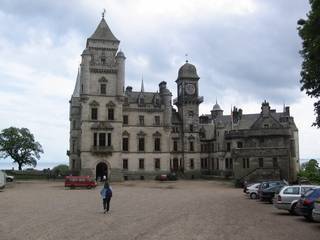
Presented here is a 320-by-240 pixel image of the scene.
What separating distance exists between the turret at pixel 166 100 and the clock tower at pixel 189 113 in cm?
421

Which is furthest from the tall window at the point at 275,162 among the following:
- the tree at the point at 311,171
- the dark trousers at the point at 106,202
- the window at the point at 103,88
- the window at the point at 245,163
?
the dark trousers at the point at 106,202

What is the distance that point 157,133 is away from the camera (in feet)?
244

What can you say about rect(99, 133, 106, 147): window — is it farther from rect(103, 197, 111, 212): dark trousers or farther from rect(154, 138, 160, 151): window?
rect(103, 197, 111, 212): dark trousers

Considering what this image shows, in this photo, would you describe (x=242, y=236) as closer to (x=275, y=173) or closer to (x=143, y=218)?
(x=143, y=218)

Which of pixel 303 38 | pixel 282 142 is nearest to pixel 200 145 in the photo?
pixel 282 142

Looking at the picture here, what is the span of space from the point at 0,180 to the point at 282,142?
131 feet

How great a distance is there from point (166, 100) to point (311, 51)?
52.4 metres

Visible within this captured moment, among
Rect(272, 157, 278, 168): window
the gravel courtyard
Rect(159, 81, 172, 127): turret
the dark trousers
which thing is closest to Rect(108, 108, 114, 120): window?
Rect(159, 81, 172, 127): turret

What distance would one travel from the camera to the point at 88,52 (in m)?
68.8

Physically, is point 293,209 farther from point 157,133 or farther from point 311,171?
point 157,133

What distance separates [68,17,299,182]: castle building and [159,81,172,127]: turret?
0.17 ft

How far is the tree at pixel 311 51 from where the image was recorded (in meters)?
23.6

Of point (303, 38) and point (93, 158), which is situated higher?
point (303, 38)

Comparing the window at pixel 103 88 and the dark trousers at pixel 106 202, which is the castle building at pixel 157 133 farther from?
the dark trousers at pixel 106 202
